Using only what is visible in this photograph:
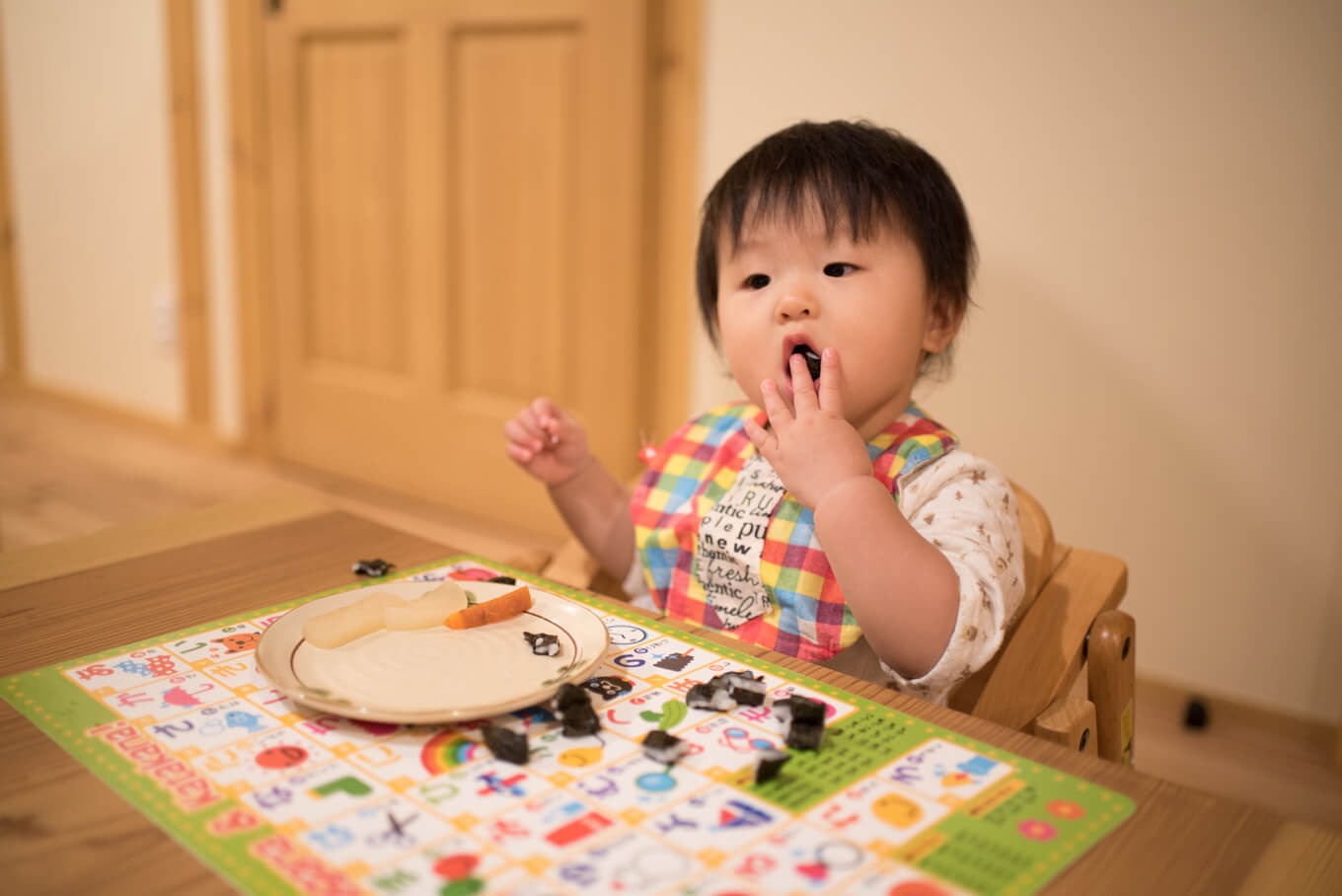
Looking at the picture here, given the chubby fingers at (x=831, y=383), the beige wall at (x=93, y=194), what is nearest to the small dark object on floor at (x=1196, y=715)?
the chubby fingers at (x=831, y=383)

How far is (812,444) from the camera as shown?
0.78 meters

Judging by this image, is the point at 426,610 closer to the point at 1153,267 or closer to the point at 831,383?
the point at 831,383

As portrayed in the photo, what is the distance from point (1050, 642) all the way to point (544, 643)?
392 mm

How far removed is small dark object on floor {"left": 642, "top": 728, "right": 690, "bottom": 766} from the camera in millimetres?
526

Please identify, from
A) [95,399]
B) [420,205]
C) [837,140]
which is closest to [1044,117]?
[837,140]

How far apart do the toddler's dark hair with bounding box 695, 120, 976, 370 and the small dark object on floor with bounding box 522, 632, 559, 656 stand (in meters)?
0.42

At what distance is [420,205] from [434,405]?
1.46 ft

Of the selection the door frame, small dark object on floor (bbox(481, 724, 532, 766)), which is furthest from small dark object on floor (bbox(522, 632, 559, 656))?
the door frame

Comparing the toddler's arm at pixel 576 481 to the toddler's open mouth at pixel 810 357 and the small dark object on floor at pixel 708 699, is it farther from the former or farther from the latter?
the small dark object on floor at pixel 708 699

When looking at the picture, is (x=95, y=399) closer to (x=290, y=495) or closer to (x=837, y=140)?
(x=290, y=495)

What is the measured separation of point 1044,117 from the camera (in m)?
1.57

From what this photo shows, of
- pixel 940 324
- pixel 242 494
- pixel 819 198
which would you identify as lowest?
pixel 242 494

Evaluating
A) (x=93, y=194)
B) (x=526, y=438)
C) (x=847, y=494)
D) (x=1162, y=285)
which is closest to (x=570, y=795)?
(x=847, y=494)

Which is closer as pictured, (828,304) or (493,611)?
(493,611)
